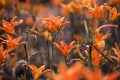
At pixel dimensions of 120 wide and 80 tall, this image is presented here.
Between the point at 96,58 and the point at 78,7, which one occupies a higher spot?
the point at 78,7

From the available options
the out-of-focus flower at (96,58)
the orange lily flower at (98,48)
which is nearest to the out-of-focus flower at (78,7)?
the orange lily flower at (98,48)

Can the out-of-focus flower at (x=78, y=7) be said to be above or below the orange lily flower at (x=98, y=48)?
above

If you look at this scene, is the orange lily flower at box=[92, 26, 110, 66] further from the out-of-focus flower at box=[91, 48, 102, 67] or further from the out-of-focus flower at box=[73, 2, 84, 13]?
the out-of-focus flower at box=[73, 2, 84, 13]

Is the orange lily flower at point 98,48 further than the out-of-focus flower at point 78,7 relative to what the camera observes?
No

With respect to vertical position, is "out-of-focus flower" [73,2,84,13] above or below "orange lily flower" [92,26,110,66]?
above

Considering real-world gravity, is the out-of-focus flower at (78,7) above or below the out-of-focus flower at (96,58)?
above

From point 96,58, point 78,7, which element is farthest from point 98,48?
point 78,7

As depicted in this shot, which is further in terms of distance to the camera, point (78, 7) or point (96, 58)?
point (78, 7)

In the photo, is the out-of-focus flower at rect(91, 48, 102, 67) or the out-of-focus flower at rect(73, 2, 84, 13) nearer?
the out-of-focus flower at rect(91, 48, 102, 67)

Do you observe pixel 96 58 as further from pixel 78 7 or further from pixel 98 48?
pixel 78 7

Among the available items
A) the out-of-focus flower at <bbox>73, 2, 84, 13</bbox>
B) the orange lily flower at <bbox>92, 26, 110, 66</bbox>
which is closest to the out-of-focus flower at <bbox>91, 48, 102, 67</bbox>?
the orange lily flower at <bbox>92, 26, 110, 66</bbox>

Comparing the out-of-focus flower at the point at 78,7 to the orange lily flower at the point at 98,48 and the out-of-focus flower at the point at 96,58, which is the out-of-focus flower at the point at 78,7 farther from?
the out-of-focus flower at the point at 96,58
